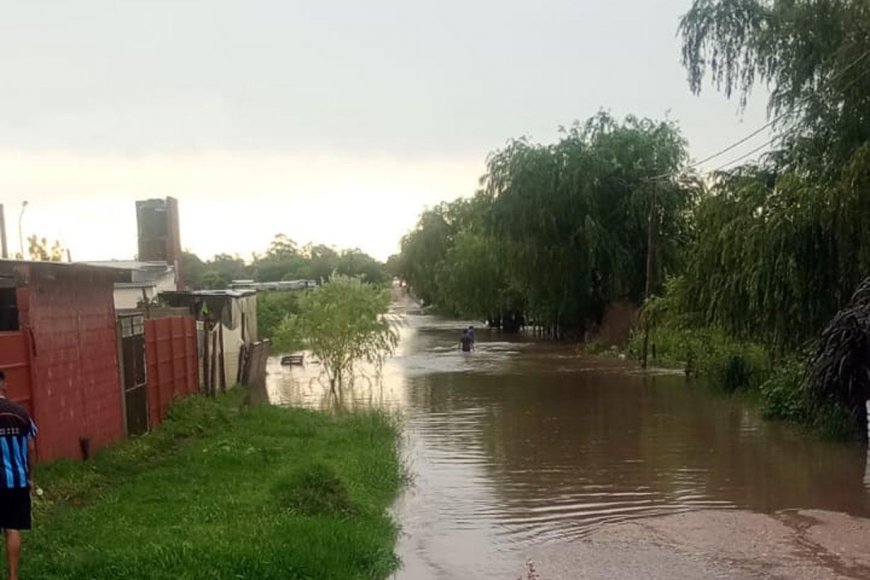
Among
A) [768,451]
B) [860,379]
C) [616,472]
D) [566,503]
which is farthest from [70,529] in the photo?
[860,379]

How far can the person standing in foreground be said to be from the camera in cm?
680

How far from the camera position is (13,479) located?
6.90 m

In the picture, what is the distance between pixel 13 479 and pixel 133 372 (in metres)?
8.19

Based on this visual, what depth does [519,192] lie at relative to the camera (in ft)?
137

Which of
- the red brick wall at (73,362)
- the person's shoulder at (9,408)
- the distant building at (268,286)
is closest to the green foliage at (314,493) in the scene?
the person's shoulder at (9,408)

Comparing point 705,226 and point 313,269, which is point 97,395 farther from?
point 313,269

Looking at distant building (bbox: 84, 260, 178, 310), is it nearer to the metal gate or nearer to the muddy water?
the muddy water

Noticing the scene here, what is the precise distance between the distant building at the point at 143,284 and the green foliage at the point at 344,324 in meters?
4.44

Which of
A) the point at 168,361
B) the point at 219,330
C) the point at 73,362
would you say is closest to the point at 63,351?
the point at 73,362

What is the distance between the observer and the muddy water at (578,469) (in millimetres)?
9469

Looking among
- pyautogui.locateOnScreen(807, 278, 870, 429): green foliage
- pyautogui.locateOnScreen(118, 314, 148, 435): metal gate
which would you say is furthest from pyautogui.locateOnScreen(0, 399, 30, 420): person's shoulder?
pyautogui.locateOnScreen(807, 278, 870, 429): green foliage

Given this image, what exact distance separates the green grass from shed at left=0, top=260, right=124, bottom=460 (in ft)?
1.53

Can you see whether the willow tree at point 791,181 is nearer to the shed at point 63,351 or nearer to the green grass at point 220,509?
the green grass at point 220,509

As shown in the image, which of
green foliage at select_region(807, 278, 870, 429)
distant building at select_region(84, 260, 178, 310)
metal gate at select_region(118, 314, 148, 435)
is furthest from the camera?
distant building at select_region(84, 260, 178, 310)
